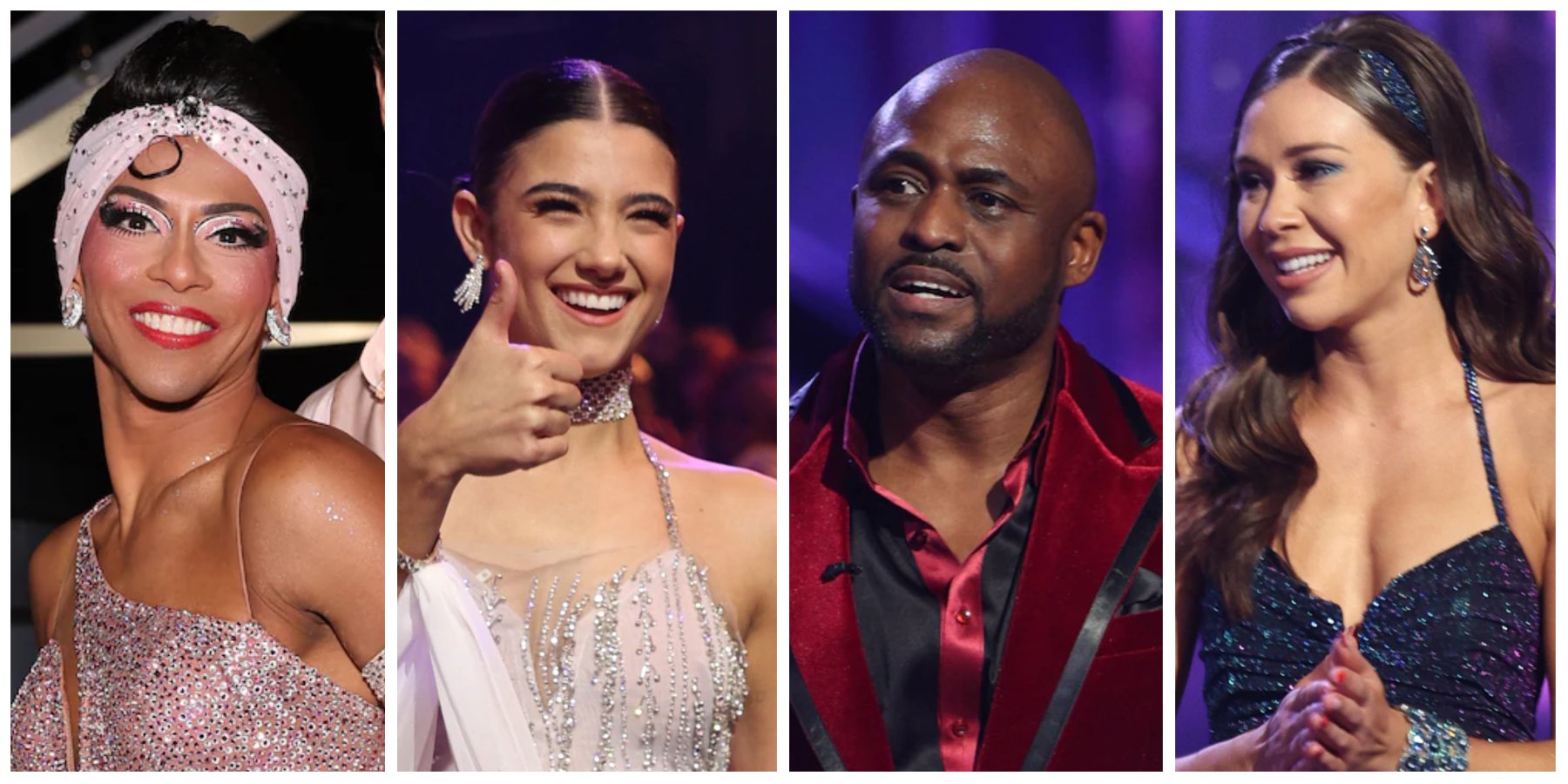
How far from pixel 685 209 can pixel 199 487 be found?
108cm

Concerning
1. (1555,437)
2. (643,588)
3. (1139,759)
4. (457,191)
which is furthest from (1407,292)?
(457,191)

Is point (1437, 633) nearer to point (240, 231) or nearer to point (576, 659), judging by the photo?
point (576, 659)

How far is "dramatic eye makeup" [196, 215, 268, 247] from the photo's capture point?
3.30 metres

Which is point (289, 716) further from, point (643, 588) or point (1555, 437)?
point (1555, 437)

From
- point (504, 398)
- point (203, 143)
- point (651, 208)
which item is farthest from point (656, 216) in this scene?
point (203, 143)

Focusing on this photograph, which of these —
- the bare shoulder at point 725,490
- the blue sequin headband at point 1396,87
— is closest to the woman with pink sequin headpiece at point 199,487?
the bare shoulder at point 725,490

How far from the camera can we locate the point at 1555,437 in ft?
11.1

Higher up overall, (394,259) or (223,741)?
(394,259)

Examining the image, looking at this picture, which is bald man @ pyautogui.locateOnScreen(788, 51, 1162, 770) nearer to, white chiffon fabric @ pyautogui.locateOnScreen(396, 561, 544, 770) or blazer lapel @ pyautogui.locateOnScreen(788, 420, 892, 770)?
blazer lapel @ pyautogui.locateOnScreen(788, 420, 892, 770)

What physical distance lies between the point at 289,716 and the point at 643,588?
0.70 m

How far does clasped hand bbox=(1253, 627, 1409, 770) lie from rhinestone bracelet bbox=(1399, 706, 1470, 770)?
0.06ft

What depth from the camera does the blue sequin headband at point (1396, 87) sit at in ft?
11.0

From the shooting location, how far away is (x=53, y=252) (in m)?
3.45

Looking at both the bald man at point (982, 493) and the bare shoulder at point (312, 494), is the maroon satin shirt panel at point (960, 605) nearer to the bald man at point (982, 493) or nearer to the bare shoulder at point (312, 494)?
the bald man at point (982, 493)
